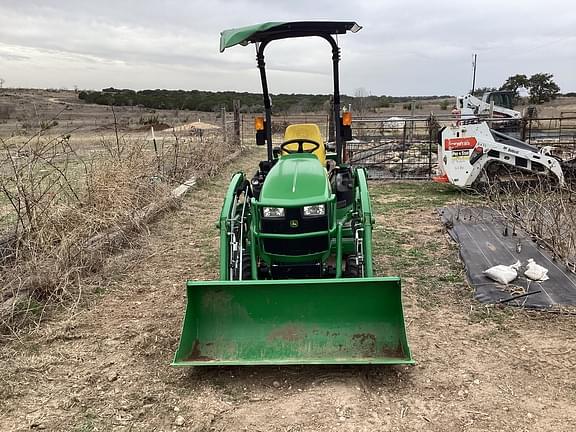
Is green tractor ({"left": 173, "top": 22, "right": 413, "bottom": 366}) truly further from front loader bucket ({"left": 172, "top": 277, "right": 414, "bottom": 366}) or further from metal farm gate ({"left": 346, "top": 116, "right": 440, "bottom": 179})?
metal farm gate ({"left": 346, "top": 116, "right": 440, "bottom": 179})

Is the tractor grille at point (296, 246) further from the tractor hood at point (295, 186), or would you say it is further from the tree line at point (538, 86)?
the tree line at point (538, 86)

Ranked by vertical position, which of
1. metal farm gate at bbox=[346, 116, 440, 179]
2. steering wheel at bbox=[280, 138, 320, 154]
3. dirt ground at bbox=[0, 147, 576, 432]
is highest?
steering wheel at bbox=[280, 138, 320, 154]

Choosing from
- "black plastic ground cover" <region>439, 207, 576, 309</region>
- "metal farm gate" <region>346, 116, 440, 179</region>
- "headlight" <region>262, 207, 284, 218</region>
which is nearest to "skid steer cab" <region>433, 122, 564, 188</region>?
"black plastic ground cover" <region>439, 207, 576, 309</region>

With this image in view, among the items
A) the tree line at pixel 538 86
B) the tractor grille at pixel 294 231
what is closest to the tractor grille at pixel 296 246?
the tractor grille at pixel 294 231

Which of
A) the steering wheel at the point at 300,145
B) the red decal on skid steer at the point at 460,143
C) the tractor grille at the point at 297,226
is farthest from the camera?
the red decal on skid steer at the point at 460,143

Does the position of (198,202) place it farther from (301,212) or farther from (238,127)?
(238,127)

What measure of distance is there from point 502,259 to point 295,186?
254cm

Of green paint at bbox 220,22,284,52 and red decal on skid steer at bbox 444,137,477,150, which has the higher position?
green paint at bbox 220,22,284,52

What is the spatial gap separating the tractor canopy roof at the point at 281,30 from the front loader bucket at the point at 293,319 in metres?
2.22

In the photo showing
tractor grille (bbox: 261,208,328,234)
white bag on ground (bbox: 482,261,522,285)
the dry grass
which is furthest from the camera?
white bag on ground (bbox: 482,261,522,285)

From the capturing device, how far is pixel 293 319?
3.77 meters

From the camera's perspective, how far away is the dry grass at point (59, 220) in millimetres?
4719

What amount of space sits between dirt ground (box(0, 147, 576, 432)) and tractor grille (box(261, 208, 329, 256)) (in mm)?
939

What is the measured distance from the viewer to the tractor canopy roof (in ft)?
15.5
